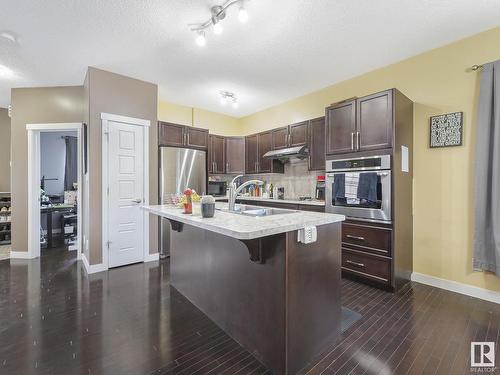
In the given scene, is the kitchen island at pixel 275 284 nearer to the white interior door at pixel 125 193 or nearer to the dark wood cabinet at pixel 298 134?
the white interior door at pixel 125 193

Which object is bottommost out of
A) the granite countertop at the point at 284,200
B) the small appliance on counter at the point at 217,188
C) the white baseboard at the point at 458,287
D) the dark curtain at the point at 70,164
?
the white baseboard at the point at 458,287

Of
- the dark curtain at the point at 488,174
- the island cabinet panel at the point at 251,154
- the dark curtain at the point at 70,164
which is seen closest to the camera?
the dark curtain at the point at 488,174

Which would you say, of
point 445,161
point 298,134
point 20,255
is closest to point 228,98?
point 298,134

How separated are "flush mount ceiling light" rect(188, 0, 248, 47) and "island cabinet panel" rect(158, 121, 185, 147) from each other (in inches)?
73.8

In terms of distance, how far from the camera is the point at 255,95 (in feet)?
15.0

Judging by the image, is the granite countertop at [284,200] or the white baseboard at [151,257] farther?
the white baseboard at [151,257]

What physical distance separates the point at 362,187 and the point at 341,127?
2.84 feet

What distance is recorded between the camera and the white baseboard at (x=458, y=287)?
255cm

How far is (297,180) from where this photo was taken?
4.70 metres

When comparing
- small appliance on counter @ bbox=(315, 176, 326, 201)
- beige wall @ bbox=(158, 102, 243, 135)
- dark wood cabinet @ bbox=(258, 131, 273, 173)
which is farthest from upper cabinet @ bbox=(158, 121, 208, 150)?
small appliance on counter @ bbox=(315, 176, 326, 201)

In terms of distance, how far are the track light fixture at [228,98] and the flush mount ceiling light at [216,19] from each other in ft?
5.76

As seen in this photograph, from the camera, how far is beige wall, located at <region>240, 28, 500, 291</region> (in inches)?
106

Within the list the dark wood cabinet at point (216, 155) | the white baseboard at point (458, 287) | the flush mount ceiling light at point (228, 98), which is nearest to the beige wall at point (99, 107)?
the flush mount ceiling light at point (228, 98)

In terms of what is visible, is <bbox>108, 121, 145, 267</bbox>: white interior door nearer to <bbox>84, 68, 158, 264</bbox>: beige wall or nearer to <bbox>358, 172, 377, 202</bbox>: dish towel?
<bbox>84, 68, 158, 264</bbox>: beige wall
